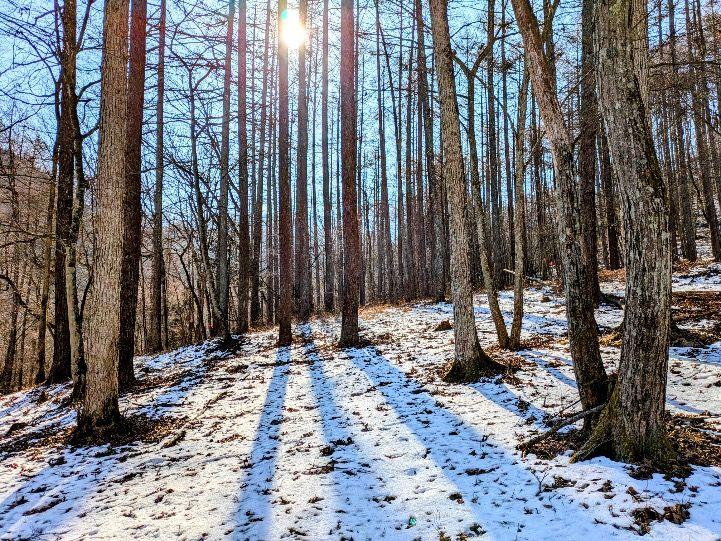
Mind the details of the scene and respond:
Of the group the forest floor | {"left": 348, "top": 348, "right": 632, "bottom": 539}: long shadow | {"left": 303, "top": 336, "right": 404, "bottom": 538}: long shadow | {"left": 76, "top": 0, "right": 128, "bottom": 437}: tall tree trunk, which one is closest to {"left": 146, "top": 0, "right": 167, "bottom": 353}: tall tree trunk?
{"left": 76, "top": 0, "right": 128, "bottom": 437}: tall tree trunk

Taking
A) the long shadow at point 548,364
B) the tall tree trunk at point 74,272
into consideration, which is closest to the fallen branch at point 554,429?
the long shadow at point 548,364

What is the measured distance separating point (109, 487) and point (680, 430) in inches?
202

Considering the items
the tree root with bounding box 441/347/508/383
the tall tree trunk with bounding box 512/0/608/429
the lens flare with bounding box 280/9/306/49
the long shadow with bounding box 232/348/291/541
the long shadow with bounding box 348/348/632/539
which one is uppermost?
the lens flare with bounding box 280/9/306/49

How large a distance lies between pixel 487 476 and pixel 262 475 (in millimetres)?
1986

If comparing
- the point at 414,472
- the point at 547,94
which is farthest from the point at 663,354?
the point at 547,94

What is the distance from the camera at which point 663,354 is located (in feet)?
9.23

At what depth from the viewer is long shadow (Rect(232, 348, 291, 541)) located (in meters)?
2.78

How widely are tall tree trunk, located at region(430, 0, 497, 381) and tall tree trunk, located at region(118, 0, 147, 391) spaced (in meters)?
5.58

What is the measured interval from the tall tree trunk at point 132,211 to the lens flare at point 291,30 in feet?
11.1

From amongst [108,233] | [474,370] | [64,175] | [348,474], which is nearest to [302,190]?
[64,175]

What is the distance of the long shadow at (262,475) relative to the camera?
2777 mm

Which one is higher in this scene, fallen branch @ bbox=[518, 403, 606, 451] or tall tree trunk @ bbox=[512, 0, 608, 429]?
tall tree trunk @ bbox=[512, 0, 608, 429]

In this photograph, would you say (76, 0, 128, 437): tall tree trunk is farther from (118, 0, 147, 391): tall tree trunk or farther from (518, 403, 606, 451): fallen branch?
(518, 403, 606, 451): fallen branch

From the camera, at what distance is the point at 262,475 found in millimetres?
3607
